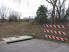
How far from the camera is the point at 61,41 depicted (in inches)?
303

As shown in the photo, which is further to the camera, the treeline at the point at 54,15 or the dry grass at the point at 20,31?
the treeline at the point at 54,15

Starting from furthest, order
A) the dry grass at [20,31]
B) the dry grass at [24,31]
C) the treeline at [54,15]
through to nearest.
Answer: the treeline at [54,15] < the dry grass at [20,31] < the dry grass at [24,31]

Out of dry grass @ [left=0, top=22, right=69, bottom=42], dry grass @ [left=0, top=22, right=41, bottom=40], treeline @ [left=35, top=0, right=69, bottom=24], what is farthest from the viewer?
treeline @ [left=35, top=0, right=69, bottom=24]

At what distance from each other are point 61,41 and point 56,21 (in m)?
6.11

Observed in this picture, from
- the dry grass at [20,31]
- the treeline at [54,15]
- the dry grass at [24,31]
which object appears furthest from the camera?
the treeline at [54,15]

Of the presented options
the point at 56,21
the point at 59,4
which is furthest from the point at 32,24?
the point at 59,4

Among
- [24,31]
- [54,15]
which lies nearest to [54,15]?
[54,15]

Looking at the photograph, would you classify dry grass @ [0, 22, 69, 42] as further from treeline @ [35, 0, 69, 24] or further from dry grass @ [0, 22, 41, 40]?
treeline @ [35, 0, 69, 24]

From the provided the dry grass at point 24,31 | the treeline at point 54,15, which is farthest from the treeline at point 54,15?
the dry grass at point 24,31

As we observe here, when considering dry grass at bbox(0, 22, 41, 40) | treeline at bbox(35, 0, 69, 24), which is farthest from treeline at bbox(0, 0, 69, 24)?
dry grass at bbox(0, 22, 41, 40)

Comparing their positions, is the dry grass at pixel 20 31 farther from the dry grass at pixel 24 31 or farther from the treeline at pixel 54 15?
the treeline at pixel 54 15

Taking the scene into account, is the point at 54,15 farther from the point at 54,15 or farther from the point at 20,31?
the point at 20,31

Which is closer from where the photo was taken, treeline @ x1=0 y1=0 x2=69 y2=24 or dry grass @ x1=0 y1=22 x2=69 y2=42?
dry grass @ x1=0 y1=22 x2=69 y2=42

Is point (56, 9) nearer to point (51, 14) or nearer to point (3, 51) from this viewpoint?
point (51, 14)
